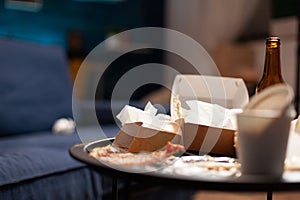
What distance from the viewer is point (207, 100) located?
1.15 meters

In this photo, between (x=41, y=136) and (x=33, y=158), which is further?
(x=41, y=136)

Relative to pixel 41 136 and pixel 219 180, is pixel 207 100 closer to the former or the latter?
pixel 219 180

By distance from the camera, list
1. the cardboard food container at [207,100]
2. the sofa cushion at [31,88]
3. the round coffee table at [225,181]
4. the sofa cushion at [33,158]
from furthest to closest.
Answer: the sofa cushion at [31,88], the sofa cushion at [33,158], the cardboard food container at [207,100], the round coffee table at [225,181]

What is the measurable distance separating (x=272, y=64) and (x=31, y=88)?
1.33m

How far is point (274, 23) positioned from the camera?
3.69 m

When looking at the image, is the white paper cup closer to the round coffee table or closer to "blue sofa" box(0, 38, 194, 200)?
the round coffee table

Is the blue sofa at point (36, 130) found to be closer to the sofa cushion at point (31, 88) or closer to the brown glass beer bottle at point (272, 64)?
the sofa cushion at point (31, 88)

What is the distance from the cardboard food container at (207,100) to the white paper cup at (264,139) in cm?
24

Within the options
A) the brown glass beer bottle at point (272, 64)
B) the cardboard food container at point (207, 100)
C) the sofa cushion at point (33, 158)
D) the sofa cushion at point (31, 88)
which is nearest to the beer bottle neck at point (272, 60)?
the brown glass beer bottle at point (272, 64)

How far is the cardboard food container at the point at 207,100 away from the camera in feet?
3.26

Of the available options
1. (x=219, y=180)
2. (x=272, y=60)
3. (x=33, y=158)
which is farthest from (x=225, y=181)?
(x=33, y=158)

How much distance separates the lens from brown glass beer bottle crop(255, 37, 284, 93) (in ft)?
3.27

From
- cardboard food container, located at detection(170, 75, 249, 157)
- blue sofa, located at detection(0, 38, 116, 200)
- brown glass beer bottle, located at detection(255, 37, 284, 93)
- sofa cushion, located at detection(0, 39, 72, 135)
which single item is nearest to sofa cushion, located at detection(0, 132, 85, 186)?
blue sofa, located at detection(0, 38, 116, 200)

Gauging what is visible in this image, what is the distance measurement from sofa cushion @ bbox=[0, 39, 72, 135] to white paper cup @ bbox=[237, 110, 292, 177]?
1.40 meters
